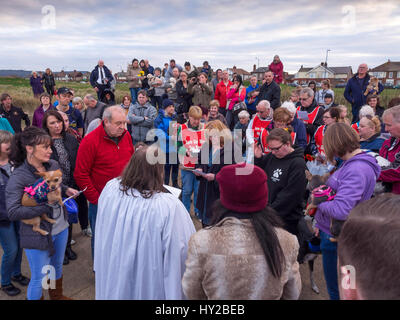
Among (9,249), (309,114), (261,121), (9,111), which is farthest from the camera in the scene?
(9,111)

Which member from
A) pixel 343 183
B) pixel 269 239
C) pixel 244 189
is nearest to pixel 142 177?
pixel 244 189

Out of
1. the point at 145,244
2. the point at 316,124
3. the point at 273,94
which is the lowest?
the point at 145,244

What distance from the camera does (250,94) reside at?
25.6 feet

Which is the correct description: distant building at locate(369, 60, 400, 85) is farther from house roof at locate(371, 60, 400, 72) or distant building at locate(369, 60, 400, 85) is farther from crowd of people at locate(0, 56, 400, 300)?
crowd of people at locate(0, 56, 400, 300)

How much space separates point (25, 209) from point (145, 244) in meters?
1.25

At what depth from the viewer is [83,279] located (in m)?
3.34

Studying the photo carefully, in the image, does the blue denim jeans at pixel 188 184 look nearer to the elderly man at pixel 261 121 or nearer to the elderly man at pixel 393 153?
the elderly man at pixel 261 121

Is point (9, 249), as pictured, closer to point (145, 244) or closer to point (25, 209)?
point (25, 209)

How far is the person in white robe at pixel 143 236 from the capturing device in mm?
1860

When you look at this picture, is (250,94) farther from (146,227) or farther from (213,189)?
(146,227)

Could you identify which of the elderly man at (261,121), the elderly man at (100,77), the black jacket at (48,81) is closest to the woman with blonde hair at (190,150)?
the elderly man at (261,121)

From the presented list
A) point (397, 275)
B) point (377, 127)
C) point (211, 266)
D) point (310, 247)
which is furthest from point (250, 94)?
point (397, 275)

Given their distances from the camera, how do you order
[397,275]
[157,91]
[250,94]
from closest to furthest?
1. [397,275]
2. [250,94]
3. [157,91]

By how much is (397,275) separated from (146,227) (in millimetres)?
1476
